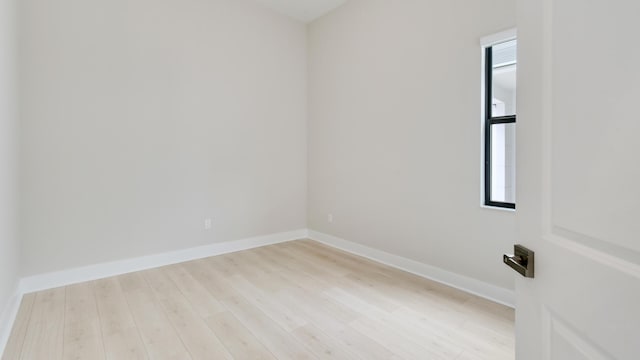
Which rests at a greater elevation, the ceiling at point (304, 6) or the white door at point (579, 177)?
the ceiling at point (304, 6)

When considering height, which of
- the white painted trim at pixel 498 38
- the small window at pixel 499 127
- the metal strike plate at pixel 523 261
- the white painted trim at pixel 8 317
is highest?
the white painted trim at pixel 498 38

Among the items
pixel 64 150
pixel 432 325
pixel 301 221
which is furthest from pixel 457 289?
pixel 64 150

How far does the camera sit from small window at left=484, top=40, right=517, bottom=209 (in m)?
2.74

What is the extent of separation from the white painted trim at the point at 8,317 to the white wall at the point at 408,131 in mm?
3389

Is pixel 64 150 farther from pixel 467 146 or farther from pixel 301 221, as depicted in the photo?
pixel 467 146

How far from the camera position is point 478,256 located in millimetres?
2834

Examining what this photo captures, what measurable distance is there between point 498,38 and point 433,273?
232 cm

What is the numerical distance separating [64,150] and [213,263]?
1.98 metres

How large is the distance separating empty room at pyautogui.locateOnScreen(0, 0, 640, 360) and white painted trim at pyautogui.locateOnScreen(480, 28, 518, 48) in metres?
0.02

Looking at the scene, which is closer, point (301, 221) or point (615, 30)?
point (615, 30)

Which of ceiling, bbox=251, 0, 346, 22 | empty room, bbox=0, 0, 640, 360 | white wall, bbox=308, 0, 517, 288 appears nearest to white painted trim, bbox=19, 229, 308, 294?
empty room, bbox=0, 0, 640, 360

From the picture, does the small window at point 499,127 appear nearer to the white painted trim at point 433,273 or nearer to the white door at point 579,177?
the white painted trim at point 433,273

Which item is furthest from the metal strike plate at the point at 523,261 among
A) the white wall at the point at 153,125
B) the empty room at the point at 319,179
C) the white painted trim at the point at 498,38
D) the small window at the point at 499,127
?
the white wall at the point at 153,125

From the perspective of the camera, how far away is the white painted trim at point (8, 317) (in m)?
2.07
